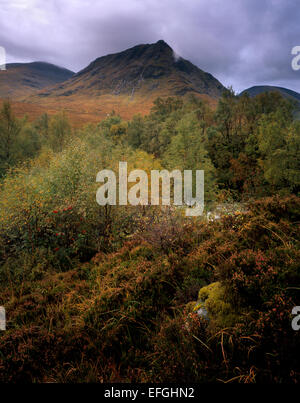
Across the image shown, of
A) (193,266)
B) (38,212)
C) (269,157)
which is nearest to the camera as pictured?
(193,266)

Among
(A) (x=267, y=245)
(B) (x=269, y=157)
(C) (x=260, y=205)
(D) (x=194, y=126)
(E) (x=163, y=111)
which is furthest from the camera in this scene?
(E) (x=163, y=111)

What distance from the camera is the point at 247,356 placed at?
197 cm

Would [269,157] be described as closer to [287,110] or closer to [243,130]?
[243,130]

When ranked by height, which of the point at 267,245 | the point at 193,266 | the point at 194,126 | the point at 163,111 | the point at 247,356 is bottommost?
the point at 247,356

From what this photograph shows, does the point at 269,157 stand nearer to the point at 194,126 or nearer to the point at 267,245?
the point at 194,126

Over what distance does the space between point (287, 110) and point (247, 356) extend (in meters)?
40.9

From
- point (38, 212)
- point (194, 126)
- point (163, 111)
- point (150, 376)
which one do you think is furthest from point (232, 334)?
point (163, 111)

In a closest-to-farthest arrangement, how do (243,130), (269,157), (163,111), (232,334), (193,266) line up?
(232,334), (193,266), (269,157), (243,130), (163,111)

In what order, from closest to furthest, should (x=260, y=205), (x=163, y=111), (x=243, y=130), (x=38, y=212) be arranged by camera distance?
(x=260, y=205) < (x=38, y=212) < (x=243, y=130) < (x=163, y=111)

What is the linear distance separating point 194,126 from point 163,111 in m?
21.4

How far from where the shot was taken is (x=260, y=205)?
168 inches

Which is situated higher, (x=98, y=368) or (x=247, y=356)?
(x=247, y=356)

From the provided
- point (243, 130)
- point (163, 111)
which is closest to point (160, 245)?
point (243, 130)

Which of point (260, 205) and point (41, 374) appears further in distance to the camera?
point (260, 205)
